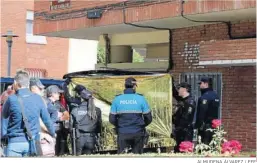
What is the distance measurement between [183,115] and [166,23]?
3.73 metres

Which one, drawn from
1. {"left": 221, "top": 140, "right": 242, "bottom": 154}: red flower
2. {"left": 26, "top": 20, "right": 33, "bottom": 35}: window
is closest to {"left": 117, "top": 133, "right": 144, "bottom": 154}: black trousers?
{"left": 221, "top": 140, "right": 242, "bottom": 154}: red flower

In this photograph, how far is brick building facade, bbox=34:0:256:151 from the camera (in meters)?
12.3

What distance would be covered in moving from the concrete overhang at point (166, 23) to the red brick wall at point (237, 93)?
28cm

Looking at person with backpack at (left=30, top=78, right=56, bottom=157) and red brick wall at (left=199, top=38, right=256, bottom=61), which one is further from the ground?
red brick wall at (left=199, top=38, right=256, bottom=61)

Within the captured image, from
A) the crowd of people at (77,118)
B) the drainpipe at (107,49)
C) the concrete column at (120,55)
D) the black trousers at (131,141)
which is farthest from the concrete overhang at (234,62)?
the concrete column at (120,55)

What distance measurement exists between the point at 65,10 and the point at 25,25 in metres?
12.9

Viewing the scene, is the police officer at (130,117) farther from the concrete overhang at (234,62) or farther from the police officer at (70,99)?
the concrete overhang at (234,62)

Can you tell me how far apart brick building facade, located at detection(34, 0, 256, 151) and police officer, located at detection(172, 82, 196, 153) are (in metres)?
1.64

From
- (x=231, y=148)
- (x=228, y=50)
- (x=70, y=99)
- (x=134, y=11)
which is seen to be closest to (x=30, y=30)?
(x=134, y=11)

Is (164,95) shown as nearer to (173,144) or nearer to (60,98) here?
(173,144)

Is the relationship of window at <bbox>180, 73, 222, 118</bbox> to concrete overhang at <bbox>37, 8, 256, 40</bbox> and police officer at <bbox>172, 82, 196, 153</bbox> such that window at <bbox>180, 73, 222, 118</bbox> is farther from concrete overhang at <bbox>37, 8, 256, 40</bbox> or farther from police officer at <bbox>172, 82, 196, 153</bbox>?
police officer at <bbox>172, 82, 196, 153</bbox>

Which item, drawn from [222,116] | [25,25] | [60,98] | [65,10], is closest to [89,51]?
[25,25]

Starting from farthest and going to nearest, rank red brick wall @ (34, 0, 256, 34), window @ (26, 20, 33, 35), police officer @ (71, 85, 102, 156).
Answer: window @ (26, 20, 33, 35)
red brick wall @ (34, 0, 256, 34)
police officer @ (71, 85, 102, 156)

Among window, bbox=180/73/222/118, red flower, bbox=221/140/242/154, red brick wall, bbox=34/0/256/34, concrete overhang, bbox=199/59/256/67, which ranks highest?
red brick wall, bbox=34/0/256/34
